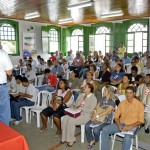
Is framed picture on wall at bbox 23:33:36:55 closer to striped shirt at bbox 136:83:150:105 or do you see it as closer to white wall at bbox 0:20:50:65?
white wall at bbox 0:20:50:65

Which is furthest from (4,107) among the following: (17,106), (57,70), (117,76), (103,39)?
(103,39)

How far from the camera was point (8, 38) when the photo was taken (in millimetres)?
10312

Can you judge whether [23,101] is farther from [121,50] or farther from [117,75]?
[121,50]

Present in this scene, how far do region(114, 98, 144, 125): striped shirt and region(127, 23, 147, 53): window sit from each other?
790cm


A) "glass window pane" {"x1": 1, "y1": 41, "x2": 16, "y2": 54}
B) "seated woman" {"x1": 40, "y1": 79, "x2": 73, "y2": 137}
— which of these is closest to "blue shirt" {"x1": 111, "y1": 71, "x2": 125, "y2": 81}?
"seated woman" {"x1": 40, "y1": 79, "x2": 73, "y2": 137}

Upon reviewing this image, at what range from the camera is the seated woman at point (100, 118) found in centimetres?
318

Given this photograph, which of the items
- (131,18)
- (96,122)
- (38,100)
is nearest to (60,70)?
(38,100)

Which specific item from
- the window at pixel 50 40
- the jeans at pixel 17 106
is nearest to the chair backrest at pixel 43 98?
the jeans at pixel 17 106

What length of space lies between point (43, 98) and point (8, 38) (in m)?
6.67

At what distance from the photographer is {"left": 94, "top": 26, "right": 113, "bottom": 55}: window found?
11245mm

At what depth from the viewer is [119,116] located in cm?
314

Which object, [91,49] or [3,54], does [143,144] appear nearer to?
[3,54]

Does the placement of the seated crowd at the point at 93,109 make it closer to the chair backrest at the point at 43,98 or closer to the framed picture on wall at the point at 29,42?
the chair backrest at the point at 43,98

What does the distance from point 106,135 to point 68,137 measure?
2.20ft
